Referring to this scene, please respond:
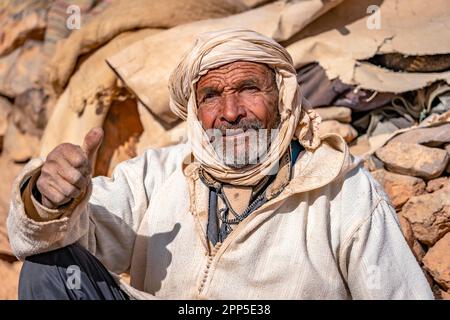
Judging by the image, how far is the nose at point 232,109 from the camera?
9.47 ft

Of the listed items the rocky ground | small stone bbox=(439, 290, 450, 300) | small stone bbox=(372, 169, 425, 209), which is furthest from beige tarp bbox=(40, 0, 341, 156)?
small stone bbox=(439, 290, 450, 300)

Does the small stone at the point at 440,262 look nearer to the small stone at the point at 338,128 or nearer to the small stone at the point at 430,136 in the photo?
the small stone at the point at 430,136

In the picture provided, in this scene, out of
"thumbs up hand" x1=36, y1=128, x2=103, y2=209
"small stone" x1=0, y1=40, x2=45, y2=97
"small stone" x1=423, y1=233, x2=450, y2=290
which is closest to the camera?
"thumbs up hand" x1=36, y1=128, x2=103, y2=209

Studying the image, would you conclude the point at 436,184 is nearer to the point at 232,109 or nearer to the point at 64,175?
the point at 232,109

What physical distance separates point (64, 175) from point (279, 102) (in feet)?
3.20

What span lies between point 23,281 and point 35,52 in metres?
3.34

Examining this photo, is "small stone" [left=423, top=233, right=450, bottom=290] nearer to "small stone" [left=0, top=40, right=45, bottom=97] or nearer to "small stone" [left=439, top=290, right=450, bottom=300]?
"small stone" [left=439, top=290, right=450, bottom=300]

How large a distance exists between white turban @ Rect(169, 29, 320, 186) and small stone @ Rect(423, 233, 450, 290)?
108 centimetres

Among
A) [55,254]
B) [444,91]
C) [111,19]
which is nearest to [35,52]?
[111,19]

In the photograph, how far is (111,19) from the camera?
481cm

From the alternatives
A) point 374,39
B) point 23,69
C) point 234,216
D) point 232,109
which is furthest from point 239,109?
point 23,69

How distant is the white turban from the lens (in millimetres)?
2904

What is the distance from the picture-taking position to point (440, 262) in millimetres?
3633
